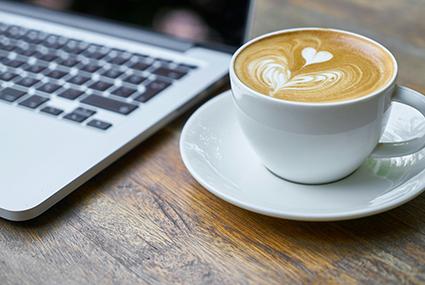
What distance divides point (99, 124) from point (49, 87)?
100 mm

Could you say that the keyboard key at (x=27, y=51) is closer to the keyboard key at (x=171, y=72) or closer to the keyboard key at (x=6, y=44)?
the keyboard key at (x=6, y=44)

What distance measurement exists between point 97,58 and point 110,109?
0.13 metres

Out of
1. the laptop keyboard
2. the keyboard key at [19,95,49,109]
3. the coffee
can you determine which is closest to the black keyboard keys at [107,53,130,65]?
the laptop keyboard

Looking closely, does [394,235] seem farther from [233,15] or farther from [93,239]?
[233,15]

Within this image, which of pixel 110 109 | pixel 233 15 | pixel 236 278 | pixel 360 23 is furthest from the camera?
pixel 360 23

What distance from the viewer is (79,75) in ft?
1.98

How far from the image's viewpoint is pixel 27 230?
0.42m

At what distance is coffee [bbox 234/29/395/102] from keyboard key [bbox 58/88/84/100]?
0.62 ft

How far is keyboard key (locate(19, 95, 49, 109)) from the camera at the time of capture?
0.55m

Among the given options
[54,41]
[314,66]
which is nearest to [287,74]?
[314,66]

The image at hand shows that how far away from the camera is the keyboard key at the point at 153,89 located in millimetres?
552

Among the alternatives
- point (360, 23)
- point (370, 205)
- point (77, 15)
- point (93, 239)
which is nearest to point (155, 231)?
point (93, 239)

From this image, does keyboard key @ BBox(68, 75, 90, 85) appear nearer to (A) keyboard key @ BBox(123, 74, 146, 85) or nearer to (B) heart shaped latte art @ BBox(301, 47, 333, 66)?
(A) keyboard key @ BBox(123, 74, 146, 85)

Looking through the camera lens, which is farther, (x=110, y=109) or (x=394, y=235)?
(x=110, y=109)
